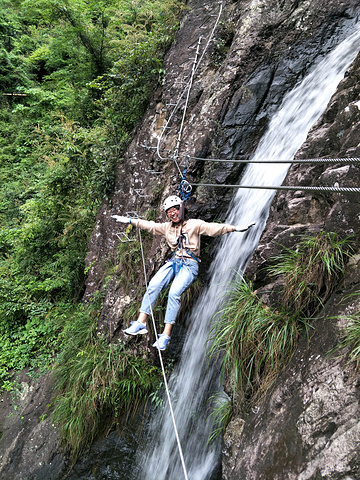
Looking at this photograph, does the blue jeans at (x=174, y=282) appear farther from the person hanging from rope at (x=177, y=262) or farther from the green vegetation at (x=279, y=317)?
the green vegetation at (x=279, y=317)

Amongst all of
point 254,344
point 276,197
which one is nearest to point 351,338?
point 254,344

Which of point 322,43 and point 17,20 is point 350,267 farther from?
point 17,20

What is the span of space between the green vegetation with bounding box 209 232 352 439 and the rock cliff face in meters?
0.14

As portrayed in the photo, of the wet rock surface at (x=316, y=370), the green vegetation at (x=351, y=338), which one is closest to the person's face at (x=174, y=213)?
the wet rock surface at (x=316, y=370)

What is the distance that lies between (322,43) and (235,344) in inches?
198

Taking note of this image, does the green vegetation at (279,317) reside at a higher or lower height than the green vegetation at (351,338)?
lower

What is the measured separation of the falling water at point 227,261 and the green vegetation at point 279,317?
112 cm

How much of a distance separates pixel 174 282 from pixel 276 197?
1.63 metres

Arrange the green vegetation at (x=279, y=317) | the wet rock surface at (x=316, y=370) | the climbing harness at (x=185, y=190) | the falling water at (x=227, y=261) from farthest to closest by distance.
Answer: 1. the climbing harness at (x=185, y=190)
2. the falling water at (x=227, y=261)
3. the green vegetation at (x=279, y=317)
4. the wet rock surface at (x=316, y=370)

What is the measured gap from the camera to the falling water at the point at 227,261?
4.41 meters

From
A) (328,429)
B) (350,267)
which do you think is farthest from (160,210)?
(328,429)

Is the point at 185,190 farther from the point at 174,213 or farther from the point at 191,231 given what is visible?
the point at 191,231

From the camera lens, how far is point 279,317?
121 inches

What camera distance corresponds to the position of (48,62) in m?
12.4
